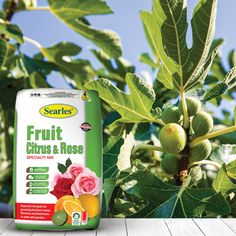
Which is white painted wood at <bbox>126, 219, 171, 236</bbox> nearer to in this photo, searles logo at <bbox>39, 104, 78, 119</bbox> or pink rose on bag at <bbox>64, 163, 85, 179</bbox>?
pink rose on bag at <bbox>64, 163, 85, 179</bbox>

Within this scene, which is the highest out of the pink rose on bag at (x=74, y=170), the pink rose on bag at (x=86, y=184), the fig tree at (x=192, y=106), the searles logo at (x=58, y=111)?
the searles logo at (x=58, y=111)

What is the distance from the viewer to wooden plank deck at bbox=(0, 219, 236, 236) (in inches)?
43.6

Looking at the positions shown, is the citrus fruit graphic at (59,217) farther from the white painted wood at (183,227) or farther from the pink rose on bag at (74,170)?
the white painted wood at (183,227)

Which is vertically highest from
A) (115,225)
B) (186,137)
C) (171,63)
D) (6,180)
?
(171,63)

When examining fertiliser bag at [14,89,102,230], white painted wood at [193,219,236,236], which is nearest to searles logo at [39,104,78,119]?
fertiliser bag at [14,89,102,230]

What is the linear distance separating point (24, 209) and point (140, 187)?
0.89 feet

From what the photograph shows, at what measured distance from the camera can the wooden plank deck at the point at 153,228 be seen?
1106 millimetres

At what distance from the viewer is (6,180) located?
100.0 inches

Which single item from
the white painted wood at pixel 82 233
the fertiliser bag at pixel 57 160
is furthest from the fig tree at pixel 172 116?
the white painted wood at pixel 82 233

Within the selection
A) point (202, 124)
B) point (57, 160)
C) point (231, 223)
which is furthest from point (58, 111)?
point (231, 223)

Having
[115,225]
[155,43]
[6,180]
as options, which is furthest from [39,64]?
[115,225]

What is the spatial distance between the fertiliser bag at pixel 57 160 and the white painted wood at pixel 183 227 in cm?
16

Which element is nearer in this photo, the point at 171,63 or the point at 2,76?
the point at 171,63

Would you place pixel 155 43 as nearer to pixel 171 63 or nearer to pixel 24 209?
pixel 171 63
